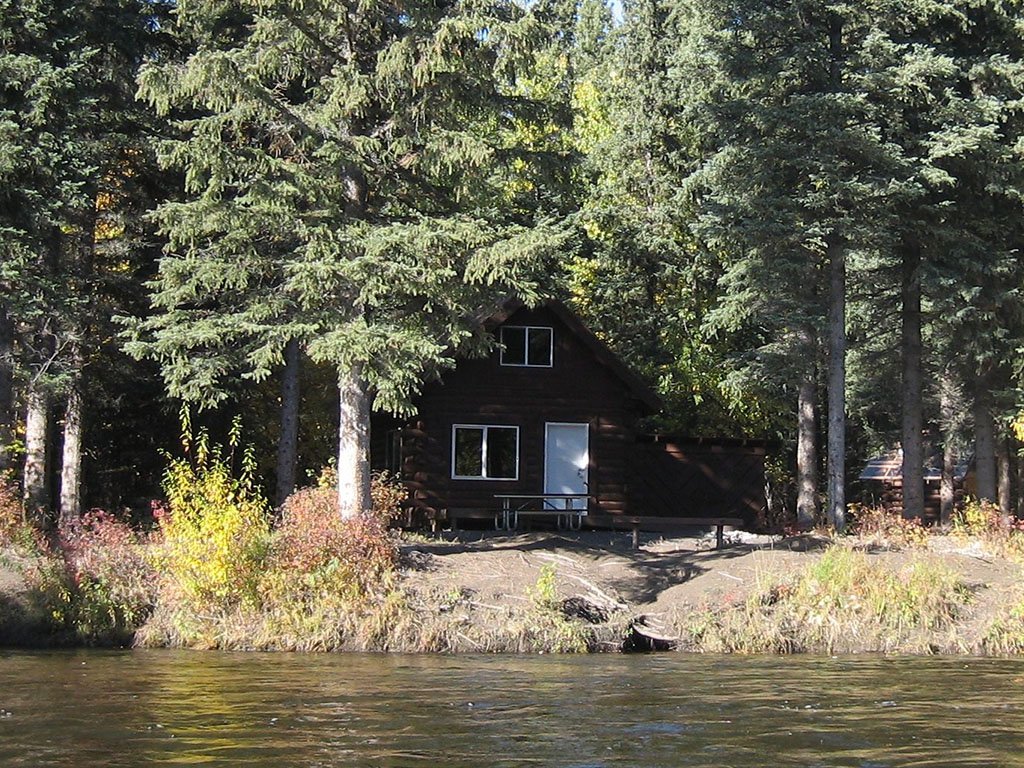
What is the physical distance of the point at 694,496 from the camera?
36.4 meters

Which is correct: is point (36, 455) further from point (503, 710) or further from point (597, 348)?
point (503, 710)

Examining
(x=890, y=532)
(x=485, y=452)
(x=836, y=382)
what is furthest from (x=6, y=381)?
(x=890, y=532)

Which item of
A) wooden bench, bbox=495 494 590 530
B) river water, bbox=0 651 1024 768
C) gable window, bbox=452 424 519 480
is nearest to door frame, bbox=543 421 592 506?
wooden bench, bbox=495 494 590 530

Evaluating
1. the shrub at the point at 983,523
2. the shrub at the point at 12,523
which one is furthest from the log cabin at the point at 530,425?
the shrub at the point at 12,523

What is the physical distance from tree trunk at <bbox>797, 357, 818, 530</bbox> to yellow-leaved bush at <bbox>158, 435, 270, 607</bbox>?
14.8 metres

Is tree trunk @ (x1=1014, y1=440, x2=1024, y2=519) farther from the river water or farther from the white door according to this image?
the river water

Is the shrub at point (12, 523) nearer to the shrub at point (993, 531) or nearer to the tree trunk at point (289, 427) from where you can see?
the tree trunk at point (289, 427)

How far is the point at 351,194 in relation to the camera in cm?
2406

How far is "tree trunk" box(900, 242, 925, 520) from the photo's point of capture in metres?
32.2

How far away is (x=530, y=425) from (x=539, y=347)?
1966 millimetres

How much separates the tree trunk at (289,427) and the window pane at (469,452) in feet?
13.3

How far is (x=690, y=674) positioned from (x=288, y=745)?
7.13 m

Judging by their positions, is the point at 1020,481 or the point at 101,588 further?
the point at 1020,481

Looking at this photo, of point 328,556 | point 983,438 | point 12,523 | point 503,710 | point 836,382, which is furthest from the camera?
point 983,438
